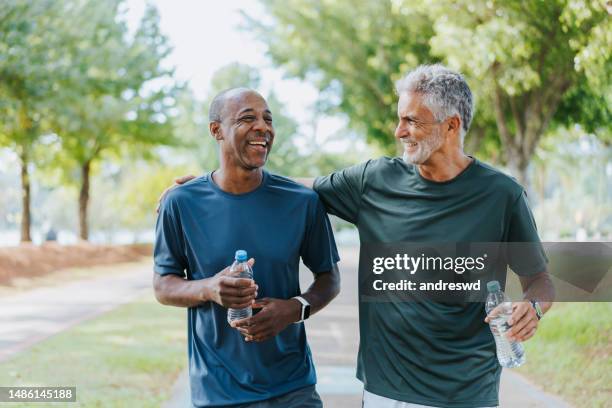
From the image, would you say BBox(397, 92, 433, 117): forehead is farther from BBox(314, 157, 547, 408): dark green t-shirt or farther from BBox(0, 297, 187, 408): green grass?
BBox(0, 297, 187, 408): green grass

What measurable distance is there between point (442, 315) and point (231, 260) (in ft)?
2.80

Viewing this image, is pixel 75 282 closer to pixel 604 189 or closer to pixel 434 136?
pixel 434 136

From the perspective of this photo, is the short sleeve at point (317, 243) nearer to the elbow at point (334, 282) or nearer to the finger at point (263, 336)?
the elbow at point (334, 282)

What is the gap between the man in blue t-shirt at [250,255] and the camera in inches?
118

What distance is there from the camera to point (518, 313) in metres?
2.86

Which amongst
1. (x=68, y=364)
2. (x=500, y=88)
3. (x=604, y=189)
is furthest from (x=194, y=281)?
(x=604, y=189)

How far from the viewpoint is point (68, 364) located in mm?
8742

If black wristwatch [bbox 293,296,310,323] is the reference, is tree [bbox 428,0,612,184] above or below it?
above

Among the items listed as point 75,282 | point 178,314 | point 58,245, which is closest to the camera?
point 178,314

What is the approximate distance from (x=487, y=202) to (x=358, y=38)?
18.3 meters

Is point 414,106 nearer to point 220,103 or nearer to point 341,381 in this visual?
point 220,103

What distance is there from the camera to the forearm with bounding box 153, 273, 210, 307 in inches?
116

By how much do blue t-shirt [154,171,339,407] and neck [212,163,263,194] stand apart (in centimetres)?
4

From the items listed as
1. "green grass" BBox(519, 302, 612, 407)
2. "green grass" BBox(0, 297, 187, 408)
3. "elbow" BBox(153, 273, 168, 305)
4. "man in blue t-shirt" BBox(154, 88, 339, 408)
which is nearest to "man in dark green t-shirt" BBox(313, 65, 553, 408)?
"man in blue t-shirt" BBox(154, 88, 339, 408)
